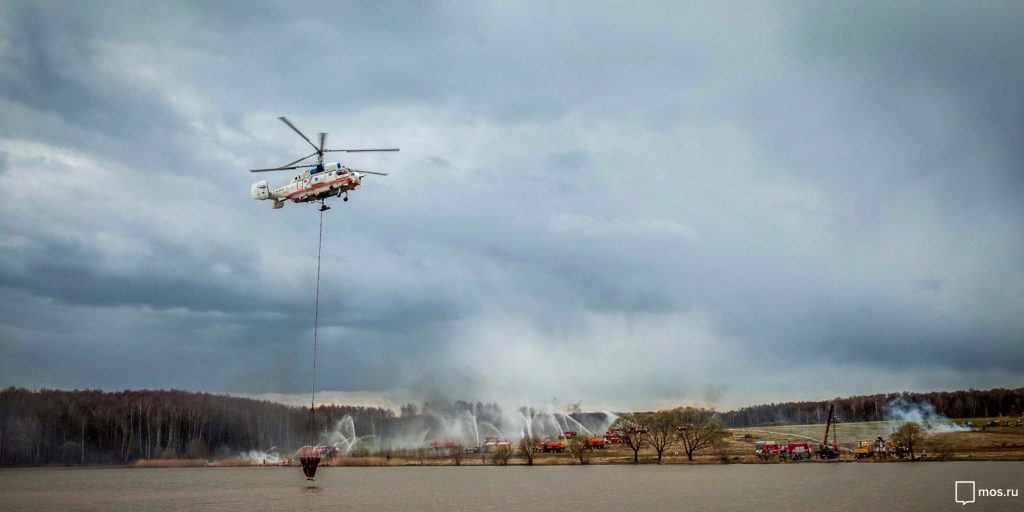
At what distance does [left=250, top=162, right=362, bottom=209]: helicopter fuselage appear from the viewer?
7538 centimetres

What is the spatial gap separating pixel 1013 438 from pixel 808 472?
81.1 metres

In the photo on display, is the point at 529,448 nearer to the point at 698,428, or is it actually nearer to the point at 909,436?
the point at 698,428

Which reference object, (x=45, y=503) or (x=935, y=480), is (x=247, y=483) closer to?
(x=45, y=503)

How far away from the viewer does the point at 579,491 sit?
341 feet

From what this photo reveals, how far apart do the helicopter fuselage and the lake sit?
117ft

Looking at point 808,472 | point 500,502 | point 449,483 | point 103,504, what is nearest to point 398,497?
point 500,502

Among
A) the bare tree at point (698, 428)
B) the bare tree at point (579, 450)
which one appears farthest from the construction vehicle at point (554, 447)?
the bare tree at point (698, 428)

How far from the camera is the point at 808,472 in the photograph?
132m

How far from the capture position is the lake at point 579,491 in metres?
83.1

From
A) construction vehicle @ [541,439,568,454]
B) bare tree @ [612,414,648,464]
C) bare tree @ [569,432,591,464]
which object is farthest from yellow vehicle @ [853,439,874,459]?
construction vehicle @ [541,439,568,454]

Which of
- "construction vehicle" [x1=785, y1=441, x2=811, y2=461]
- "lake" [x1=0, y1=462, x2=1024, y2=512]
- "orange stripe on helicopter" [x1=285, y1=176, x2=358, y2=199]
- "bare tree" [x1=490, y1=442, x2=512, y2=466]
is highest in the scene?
"orange stripe on helicopter" [x1=285, y1=176, x2=358, y2=199]

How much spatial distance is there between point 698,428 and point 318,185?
118m

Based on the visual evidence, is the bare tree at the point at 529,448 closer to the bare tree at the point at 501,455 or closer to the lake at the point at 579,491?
the bare tree at the point at 501,455

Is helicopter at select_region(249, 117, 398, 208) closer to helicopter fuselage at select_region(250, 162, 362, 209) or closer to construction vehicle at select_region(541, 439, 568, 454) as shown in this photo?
helicopter fuselage at select_region(250, 162, 362, 209)
